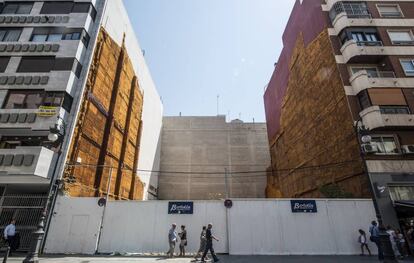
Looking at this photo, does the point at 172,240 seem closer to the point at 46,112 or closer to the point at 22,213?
the point at 22,213

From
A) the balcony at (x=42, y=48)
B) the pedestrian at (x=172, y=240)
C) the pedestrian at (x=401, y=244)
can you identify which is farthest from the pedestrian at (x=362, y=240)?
the balcony at (x=42, y=48)

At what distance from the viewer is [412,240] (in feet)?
48.4

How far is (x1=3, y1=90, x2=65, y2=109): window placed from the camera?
18000mm

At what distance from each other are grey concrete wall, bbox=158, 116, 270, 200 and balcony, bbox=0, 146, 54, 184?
25.0 m

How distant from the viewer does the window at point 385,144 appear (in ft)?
57.4

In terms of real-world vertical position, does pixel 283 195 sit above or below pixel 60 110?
below

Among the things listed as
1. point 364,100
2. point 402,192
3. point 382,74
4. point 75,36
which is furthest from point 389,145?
point 75,36

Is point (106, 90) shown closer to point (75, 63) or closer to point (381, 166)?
point (75, 63)

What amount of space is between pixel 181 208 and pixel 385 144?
15.6m

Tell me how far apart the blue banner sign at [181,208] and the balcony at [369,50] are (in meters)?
17.8

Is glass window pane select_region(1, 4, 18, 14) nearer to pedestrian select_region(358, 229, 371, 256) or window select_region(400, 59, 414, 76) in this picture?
pedestrian select_region(358, 229, 371, 256)

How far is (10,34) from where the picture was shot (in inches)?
818

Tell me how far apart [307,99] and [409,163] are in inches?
445

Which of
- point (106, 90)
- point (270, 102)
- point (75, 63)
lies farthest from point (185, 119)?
point (75, 63)
